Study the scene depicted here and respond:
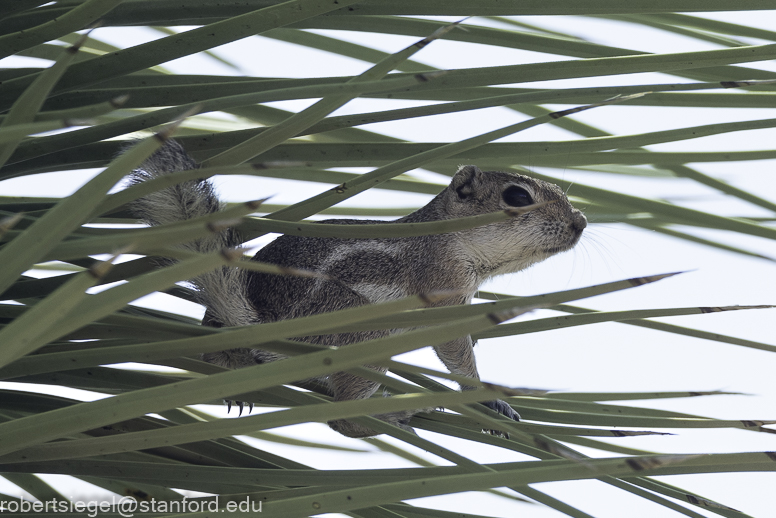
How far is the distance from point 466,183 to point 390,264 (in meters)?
0.49

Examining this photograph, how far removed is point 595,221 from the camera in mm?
2312

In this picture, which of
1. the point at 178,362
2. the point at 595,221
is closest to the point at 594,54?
the point at 595,221

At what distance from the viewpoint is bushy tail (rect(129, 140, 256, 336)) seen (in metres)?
1.38

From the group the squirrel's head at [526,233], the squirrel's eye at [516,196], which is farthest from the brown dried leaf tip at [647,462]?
the squirrel's eye at [516,196]

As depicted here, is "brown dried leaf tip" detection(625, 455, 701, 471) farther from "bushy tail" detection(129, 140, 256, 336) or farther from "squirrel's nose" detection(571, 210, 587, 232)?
"squirrel's nose" detection(571, 210, 587, 232)

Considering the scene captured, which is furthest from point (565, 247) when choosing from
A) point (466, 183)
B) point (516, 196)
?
point (466, 183)

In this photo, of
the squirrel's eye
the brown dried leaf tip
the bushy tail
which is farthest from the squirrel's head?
the brown dried leaf tip

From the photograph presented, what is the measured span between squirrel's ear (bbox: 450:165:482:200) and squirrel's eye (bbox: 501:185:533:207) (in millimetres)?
114

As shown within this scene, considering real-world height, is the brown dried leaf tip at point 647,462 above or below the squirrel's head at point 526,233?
below

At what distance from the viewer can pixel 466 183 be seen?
8.20 ft

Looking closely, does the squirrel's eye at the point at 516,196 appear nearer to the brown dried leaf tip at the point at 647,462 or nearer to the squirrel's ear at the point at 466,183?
the squirrel's ear at the point at 466,183

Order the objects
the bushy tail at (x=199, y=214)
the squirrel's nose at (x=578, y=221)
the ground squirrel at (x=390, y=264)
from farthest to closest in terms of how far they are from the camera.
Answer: the squirrel's nose at (x=578, y=221) → the ground squirrel at (x=390, y=264) → the bushy tail at (x=199, y=214)

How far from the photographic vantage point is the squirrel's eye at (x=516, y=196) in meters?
2.42

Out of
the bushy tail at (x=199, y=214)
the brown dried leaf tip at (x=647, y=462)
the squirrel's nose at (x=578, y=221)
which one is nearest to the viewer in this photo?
the brown dried leaf tip at (x=647, y=462)
